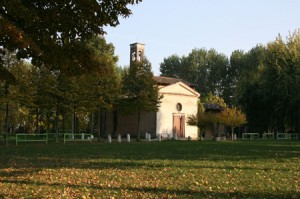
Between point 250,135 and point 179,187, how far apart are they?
4862cm

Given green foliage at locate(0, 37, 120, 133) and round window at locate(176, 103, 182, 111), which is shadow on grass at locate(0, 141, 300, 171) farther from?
round window at locate(176, 103, 182, 111)

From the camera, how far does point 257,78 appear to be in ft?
172

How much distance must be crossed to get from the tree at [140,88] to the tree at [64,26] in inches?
1118

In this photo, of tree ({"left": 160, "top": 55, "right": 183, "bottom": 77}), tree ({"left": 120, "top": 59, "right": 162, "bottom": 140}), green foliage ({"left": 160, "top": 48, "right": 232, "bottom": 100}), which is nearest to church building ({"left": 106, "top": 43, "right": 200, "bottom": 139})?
tree ({"left": 120, "top": 59, "right": 162, "bottom": 140})

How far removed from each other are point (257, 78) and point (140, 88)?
18.4 m

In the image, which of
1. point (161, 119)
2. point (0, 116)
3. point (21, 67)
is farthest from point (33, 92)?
point (161, 119)

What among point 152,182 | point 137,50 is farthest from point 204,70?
point 152,182


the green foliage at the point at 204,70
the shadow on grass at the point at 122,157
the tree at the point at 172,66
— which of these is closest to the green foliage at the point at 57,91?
the shadow on grass at the point at 122,157

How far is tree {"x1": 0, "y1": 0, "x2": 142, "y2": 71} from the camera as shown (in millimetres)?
10922

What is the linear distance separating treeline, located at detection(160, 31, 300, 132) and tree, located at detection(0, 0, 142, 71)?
112ft

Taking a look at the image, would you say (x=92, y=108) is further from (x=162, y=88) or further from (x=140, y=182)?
(x=140, y=182)

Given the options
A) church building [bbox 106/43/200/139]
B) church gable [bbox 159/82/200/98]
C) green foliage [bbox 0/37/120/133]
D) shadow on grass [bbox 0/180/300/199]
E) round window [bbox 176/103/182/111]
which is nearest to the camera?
shadow on grass [bbox 0/180/300/199]

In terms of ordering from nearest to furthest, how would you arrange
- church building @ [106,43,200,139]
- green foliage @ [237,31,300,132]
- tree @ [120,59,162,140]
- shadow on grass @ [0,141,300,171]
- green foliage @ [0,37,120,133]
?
shadow on grass @ [0,141,300,171]
green foliage @ [0,37,120,133]
tree @ [120,59,162,140]
green foliage @ [237,31,300,132]
church building @ [106,43,200,139]

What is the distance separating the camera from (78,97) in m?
37.6
